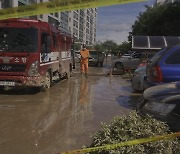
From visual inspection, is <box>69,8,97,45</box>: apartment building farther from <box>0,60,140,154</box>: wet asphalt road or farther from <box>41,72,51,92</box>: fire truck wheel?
<box>0,60,140,154</box>: wet asphalt road

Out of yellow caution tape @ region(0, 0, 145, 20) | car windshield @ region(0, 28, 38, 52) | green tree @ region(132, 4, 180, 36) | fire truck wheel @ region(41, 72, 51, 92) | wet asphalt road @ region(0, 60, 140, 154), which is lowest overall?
wet asphalt road @ region(0, 60, 140, 154)

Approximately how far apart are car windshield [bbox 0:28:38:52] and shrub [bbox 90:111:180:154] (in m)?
8.58

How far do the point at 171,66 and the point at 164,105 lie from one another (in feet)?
14.3

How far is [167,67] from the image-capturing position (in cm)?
952

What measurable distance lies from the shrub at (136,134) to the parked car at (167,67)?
4654mm

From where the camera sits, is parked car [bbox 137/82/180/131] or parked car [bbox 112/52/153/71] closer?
parked car [bbox 137/82/180/131]

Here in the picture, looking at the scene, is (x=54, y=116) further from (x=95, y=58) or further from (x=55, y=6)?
(x=95, y=58)

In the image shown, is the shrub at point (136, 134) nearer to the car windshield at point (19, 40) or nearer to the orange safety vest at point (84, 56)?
the car windshield at point (19, 40)

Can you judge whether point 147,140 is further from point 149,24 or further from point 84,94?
point 149,24

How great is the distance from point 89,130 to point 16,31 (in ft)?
20.9

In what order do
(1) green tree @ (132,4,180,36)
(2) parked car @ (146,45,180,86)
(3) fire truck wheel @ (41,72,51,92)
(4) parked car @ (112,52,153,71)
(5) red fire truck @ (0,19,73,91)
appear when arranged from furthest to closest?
(1) green tree @ (132,4,180,36) → (4) parked car @ (112,52,153,71) → (3) fire truck wheel @ (41,72,51,92) → (5) red fire truck @ (0,19,73,91) → (2) parked car @ (146,45,180,86)

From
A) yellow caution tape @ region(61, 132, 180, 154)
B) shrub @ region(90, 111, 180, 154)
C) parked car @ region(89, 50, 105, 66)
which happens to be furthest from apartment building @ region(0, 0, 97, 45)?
yellow caution tape @ region(61, 132, 180, 154)

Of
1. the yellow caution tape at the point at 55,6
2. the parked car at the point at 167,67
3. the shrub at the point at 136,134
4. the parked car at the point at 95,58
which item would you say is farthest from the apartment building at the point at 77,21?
the shrub at the point at 136,134

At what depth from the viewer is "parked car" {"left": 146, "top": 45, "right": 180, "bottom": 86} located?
31.1ft
